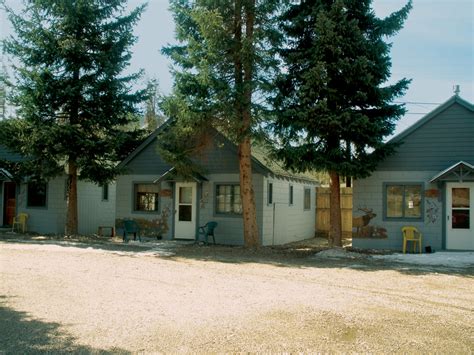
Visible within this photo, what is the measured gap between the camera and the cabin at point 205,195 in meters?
17.1

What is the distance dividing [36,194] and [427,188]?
53.3 feet

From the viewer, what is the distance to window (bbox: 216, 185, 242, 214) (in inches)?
677

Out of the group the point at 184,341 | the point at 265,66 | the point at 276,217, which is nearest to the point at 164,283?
the point at 184,341

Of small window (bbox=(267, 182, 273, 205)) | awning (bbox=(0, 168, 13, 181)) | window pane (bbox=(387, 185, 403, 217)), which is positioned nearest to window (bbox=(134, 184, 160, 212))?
small window (bbox=(267, 182, 273, 205))

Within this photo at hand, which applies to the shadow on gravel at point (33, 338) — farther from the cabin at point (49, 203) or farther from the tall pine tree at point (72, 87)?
the cabin at point (49, 203)

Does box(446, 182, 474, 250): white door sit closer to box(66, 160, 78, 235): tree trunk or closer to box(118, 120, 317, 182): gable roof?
box(118, 120, 317, 182): gable roof

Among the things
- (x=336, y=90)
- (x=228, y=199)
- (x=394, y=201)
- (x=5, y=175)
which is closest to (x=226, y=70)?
(x=336, y=90)

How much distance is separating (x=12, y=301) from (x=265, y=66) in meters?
9.88

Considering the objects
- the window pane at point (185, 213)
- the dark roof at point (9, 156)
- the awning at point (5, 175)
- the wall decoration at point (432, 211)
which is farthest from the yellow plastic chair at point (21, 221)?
the wall decoration at point (432, 211)

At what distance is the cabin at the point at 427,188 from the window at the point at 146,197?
7.62m

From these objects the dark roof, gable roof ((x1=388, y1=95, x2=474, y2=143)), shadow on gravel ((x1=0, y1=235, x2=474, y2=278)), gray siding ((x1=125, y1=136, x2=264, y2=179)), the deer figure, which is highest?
gable roof ((x1=388, y1=95, x2=474, y2=143))

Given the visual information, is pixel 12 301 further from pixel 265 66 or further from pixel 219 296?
pixel 265 66

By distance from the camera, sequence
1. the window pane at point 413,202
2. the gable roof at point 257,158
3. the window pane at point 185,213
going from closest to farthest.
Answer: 1. the window pane at point 413,202
2. the gable roof at point 257,158
3. the window pane at point 185,213

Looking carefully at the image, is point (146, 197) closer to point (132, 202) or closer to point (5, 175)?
point (132, 202)
